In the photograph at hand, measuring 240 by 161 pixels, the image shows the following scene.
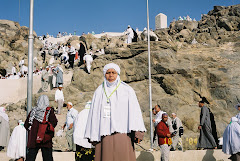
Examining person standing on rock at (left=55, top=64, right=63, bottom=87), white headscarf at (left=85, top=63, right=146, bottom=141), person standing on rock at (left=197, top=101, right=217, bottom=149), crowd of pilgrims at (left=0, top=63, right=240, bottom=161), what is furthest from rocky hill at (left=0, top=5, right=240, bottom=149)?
white headscarf at (left=85, top=63, right=146, bottom=141)

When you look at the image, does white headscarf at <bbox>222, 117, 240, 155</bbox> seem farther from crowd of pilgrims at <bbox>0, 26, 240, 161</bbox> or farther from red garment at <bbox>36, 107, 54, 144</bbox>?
red garment at <bbox>36, 107, 54, 144</bbox>

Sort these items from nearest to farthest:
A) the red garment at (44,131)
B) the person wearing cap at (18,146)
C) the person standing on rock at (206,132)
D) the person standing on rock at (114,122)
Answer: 1. the person standing on rock at (114,122)
2. the red garment at (44,131)
3. the person wearing cap at (18,146)
4. the person standing on rock at (206,132)

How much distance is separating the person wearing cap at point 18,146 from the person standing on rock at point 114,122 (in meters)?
3.90

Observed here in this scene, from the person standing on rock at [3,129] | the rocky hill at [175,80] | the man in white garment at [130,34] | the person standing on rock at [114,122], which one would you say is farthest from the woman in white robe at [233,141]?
the man in white garment at [130,34]

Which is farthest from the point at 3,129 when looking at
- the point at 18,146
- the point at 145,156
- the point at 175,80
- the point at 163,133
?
the point at 175,80

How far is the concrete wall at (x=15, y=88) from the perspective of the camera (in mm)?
19403

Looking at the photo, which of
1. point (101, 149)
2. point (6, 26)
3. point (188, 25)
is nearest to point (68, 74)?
point (101, 149)

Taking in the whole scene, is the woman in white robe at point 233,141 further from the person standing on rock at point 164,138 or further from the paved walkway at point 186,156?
the person standing on rock at point 164,138

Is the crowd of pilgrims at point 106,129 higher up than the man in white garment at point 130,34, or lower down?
lower down

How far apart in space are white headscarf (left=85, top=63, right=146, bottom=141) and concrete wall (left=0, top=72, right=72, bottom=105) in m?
14.8

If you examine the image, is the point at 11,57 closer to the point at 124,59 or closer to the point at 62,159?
the point at 124,59

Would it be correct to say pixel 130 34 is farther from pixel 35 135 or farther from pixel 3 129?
pixel 35 135

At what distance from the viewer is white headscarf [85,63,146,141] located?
157 inches

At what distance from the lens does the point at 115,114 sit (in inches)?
160
